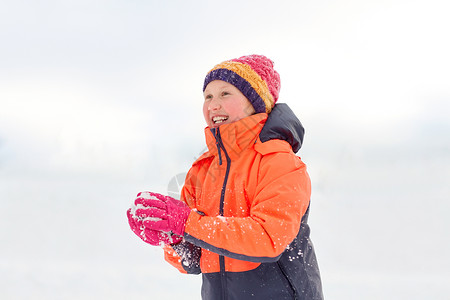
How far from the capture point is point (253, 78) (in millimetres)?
1590

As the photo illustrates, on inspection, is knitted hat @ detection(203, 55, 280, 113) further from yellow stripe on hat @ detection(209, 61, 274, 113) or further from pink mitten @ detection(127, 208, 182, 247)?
pink mitten @ detection(127, 208, 182, 247)

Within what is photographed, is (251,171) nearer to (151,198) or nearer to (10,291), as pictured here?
(151,198)

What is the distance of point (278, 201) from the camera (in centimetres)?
122

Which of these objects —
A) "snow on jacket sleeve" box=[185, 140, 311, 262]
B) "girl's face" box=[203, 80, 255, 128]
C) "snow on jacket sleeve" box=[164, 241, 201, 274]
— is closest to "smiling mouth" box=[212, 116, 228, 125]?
"girl's face" box=[203, 80, 255, 128]

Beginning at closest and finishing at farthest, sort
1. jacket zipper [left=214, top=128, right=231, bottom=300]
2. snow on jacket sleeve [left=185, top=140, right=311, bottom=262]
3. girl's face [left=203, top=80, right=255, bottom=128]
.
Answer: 1. snow on jacket sleeve [left=185, top=140, right=311, bottom=262]
2. jacket zipper [left=214, top=128, right=231, bottom=300]
3. girl's face [left=203, top=80, right=255, bottom=128]

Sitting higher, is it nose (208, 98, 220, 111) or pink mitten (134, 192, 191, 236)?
nose (208, 98, 220, 111)

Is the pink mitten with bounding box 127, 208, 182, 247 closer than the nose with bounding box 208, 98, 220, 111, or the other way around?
the pink mitten with bounding box 127, 208, 182, 247

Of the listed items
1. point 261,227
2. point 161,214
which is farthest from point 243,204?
point 161,214

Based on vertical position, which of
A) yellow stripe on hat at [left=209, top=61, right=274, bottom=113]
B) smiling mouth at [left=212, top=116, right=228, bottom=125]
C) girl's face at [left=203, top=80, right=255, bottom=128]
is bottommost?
smiling mouth at [left=212, top=116, right=228, bottom=125]

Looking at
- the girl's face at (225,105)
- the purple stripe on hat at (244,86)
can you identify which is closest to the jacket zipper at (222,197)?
the girl's face at (225,105)

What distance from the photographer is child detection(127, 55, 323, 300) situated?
3.93ft

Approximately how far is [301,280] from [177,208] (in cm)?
56

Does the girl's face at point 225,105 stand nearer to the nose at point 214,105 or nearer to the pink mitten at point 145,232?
the nose at point 214,105

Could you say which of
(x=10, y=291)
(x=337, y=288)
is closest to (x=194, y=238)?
(x=337, y=288)
